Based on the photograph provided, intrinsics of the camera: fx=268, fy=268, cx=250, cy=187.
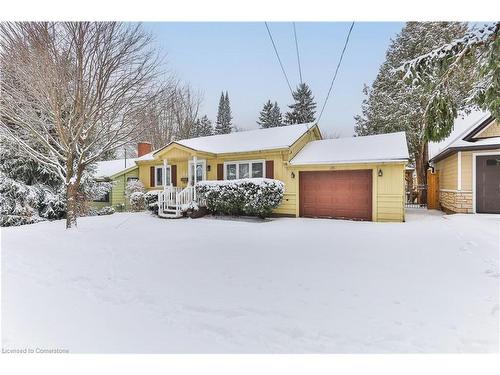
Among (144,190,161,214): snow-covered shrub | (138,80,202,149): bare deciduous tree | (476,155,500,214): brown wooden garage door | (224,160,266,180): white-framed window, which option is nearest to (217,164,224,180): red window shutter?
(224,160,266,180): white-framed window

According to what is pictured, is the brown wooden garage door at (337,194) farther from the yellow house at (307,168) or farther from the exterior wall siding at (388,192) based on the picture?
the exterior wall siding at (388,192)

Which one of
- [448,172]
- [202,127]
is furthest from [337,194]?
[202,127]

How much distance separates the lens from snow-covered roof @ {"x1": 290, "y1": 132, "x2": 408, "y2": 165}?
7531 mm

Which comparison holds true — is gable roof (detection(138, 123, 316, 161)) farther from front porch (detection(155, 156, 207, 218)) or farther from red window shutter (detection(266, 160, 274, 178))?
front porch (detection(155, 156, 207, 218))

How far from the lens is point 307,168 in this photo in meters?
8.53

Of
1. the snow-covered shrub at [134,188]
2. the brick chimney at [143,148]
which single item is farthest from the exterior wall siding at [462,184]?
the brick chimney at [143,148]

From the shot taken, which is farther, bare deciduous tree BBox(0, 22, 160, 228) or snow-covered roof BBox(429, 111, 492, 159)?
snow-covered roof BBox(429, 111, 492, 159)

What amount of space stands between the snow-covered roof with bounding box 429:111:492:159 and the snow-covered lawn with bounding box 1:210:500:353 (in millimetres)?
2467

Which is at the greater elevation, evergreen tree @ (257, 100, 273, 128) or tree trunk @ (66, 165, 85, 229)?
evergreen tree @ (257, 100, 273, 128)

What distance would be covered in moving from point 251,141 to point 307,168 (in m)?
2.54

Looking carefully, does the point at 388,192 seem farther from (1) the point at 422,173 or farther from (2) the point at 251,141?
(1) the point at 422,173

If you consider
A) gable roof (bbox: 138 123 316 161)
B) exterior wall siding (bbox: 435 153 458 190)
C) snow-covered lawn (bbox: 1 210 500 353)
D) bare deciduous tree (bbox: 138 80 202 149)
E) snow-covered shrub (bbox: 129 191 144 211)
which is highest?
bare deciduous tree (bbox: 138 80 202 149)

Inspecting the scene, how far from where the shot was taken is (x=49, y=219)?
9148mm

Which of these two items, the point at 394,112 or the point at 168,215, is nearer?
the point at 168,215
